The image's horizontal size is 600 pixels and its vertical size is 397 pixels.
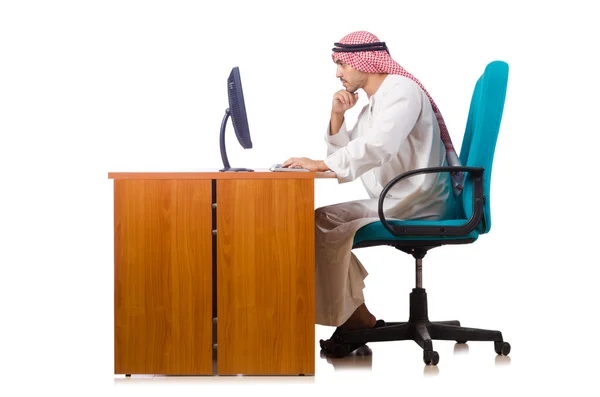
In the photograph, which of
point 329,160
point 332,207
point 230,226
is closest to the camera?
point 230,226

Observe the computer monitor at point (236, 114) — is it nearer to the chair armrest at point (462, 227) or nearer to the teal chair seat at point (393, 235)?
the teal chair seat at point (393, 235)

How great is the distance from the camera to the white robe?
5332 mm

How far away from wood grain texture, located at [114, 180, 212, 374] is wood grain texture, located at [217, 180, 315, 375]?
0.08m

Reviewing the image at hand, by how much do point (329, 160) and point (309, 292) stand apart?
685mm

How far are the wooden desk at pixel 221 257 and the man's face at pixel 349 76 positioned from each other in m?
1.01

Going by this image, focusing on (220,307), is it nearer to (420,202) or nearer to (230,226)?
(230,226)

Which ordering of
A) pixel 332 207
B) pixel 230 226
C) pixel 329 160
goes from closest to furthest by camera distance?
1. pixel 230 226
2. pixel 329 160
3. pixel 332 207

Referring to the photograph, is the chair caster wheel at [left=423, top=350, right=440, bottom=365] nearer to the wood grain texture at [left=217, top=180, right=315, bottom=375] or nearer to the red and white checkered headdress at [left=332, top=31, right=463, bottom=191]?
the wood grain texture at [left=217, top=180, right=315, bottom=375]

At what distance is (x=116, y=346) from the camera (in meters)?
4.99

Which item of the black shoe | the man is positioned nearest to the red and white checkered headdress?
the man

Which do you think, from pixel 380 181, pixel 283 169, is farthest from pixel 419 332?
pixel 283 169

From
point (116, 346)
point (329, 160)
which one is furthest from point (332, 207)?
point (116, 346)

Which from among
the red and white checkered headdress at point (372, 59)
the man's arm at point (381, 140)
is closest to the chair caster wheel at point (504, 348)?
the red and white checkered headdress at point (372, 59)

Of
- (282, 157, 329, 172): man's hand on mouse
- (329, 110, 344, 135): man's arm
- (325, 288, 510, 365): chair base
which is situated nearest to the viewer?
(282, 157, 329, 172): man's hand on mouse
